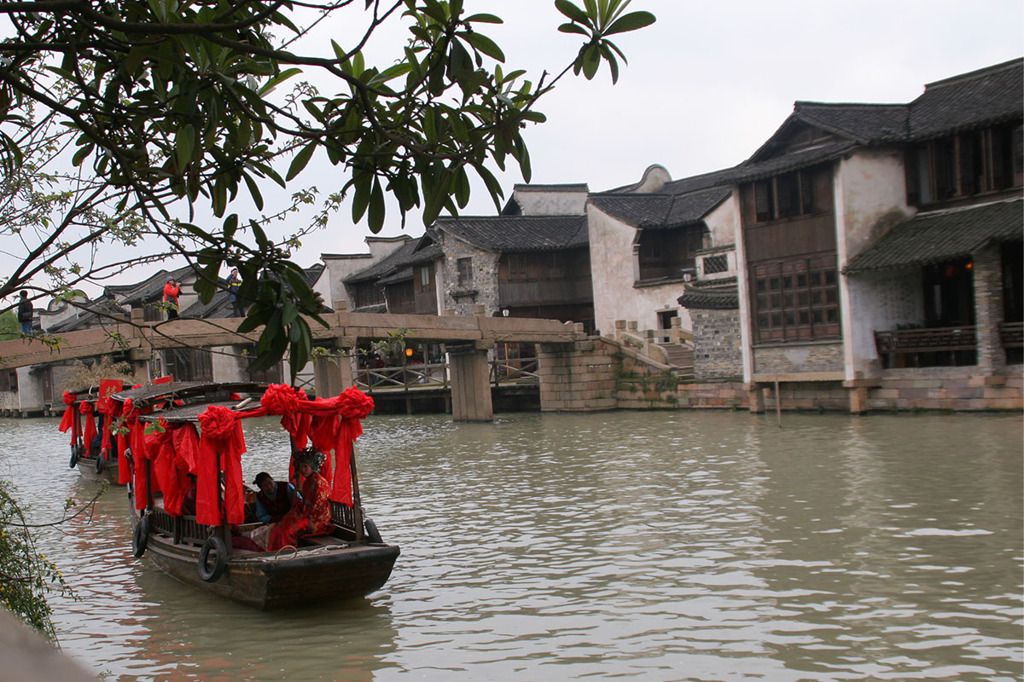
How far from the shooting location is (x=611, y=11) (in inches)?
135

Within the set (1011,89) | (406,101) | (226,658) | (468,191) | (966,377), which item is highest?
(1011,89)

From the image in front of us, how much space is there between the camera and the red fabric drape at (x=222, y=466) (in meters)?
8.64

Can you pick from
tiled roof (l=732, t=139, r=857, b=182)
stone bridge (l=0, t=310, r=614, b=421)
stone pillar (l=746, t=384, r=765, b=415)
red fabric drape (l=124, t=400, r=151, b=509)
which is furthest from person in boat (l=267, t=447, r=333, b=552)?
stone pillar (l=746, t=384, r=765, b=415)

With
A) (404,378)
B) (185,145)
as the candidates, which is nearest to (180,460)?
(185,145)

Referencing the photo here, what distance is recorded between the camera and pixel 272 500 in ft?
31.0

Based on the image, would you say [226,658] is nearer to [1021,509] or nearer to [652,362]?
[1021,509]

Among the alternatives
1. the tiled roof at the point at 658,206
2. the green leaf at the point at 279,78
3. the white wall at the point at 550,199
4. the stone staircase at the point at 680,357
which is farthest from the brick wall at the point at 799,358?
the green leaf at the point at 279,78

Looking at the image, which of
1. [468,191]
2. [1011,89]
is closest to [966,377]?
[1011,89]

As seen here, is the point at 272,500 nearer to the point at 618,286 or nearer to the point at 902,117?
the point at 902,117

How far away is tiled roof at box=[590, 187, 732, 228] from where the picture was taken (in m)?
33.3

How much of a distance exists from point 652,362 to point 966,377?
32.6 feet

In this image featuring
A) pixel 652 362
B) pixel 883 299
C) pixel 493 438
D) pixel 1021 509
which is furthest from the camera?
pixel 652 362

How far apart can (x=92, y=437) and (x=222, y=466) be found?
12780 mm

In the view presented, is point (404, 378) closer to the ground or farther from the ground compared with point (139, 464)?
farther from the ground
